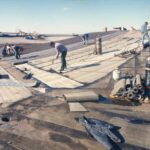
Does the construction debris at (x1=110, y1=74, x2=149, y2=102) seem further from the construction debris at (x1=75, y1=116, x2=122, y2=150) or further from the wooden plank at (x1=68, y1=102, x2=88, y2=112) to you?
the construction debris at (x1=75, y1=116, x2=122, y2=150)

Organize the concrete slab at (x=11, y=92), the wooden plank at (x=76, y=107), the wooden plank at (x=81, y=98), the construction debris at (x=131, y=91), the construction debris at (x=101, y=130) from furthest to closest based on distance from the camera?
the concrete slab at (x=11, y=92) < the construction debris at (x=131, y=91) < the wooden plank at (x=81, y=98) < the wooden plank at (x=76, y=107) < the construction debris at (x=101, y=130)

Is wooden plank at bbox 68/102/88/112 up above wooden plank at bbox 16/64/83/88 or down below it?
below

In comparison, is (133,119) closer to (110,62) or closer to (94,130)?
(94,130)

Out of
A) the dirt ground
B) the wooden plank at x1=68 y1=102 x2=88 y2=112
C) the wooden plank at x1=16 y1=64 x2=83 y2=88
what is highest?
the wooden plank at x1=16 y1=64 x2=83 y2=88

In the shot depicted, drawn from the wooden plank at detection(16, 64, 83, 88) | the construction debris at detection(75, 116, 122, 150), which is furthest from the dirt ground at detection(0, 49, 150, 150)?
the wooden plank at detection(16, 64, 83, 88)

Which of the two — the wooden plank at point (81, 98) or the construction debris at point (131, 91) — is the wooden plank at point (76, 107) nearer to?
the wooden plank at point (81, 98)

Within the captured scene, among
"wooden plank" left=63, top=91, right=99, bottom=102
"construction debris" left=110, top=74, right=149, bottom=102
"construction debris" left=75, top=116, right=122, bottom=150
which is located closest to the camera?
"construction debris" left=75, top=116, right=122, bottom=150

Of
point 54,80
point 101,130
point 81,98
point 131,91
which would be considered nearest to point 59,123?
point 101,130

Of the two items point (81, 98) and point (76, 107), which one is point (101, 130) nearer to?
point (76, 107)

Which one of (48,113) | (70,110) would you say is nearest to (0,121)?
(48,113)

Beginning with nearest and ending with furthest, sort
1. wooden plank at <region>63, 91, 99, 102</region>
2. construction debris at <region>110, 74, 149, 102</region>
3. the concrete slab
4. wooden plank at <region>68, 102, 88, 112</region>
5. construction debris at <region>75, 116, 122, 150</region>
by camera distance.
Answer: construction debris at <region>75, 116, 122, 150</region> → wooden plank at <region>68, 102, 88, 112</region> → wooden plank at <region>63, 91, 99, 102</region> → construction debris at <region>110, 74, 149, 102</region> → the concrete slab

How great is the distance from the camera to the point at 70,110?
1159cm

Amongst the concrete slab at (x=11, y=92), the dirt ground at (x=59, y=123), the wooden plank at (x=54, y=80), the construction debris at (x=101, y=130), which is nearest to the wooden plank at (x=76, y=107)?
the dirt ground at (x=59, y=123)

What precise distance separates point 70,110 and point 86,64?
37.7 feet
